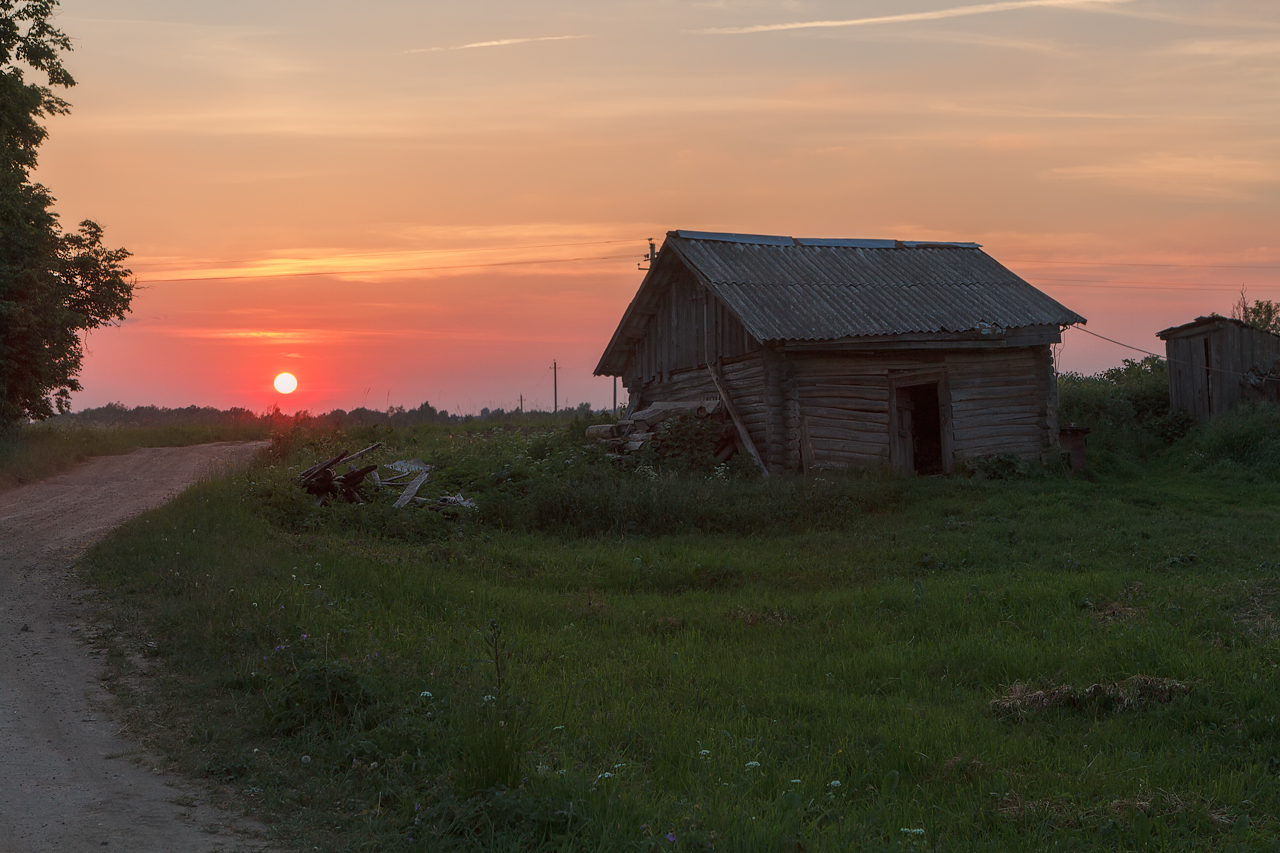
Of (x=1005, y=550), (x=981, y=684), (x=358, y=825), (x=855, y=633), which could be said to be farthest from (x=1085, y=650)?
(x=358, y=825)

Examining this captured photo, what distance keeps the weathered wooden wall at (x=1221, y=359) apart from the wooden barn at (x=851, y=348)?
19.0ft

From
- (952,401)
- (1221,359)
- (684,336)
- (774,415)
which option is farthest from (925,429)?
(1221,359)

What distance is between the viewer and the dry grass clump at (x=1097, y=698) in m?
7.04

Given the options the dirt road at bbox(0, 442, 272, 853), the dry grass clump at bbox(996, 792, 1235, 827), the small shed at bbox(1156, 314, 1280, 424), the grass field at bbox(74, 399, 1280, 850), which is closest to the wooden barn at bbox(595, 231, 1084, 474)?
the grass field at bbox(74, 399, 1280, 850)

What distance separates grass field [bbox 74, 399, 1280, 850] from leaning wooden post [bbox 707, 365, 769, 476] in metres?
4.51

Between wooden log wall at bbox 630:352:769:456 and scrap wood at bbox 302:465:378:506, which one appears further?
wooden log wall at bbox 630:352:769:456

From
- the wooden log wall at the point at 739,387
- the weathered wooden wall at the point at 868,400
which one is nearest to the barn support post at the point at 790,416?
the weathered wooden wall at the point at 868,400

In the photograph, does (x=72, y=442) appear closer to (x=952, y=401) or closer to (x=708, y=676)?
(x=952, y=401)

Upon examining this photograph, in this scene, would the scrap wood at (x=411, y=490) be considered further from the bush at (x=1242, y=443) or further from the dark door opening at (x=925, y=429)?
the bush at (x=1242, y=443)

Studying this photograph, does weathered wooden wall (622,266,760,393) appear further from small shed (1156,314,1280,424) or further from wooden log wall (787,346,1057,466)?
small shed (1156,314,1280,424)

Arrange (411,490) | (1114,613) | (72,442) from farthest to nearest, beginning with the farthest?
(72,442) < (411,490) < (1114,613)

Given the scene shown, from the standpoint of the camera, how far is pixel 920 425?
24.0 meters

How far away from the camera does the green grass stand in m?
20.8

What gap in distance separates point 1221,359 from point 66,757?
27319 millimetres
